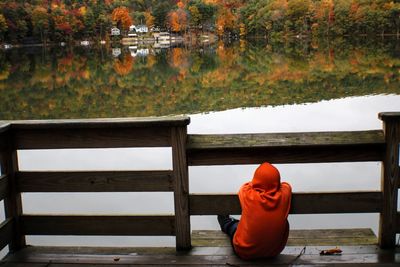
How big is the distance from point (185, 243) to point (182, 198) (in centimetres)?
37

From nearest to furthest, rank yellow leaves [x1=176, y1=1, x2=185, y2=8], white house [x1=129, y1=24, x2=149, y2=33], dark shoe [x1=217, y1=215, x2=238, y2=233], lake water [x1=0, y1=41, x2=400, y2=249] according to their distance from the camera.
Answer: dark shoe [x1=217, y1=215, x2=238, y2=233], lake water [x1=0, y1=41, x2=400, y2=249], yellow leaves [x1=176, y1=1, x2=185, y2=8], white house [x1=129, y1=24, x2=149, y2=33]

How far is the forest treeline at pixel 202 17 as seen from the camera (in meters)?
107

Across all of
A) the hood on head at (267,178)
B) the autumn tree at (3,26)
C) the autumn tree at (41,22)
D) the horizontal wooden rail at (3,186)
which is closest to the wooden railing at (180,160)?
the horizontal wooden rail at (3,186)

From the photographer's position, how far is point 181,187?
3.68 meters

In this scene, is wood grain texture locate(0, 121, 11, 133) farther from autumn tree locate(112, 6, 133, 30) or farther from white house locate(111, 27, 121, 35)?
autumn tree locate(112, 6, 133, 30)

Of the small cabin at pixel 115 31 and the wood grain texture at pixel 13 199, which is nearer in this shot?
the wood grain texture at pixel 13 199

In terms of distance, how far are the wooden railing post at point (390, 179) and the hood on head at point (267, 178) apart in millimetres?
864

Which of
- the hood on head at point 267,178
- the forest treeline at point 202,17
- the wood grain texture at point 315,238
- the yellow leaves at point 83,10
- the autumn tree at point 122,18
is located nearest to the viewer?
the hood on head at point 267,178

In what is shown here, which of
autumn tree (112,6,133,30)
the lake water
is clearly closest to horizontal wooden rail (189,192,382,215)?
the lake water

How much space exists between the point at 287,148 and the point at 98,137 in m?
1.41

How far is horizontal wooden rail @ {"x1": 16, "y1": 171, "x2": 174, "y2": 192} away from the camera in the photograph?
3.69 m

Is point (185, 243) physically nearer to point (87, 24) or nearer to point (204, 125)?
point (204, 125)

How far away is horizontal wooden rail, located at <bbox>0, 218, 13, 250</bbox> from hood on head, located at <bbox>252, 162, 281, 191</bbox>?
1.92 meters

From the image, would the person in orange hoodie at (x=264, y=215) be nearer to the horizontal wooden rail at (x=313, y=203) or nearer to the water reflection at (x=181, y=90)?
the horizontal wooden rail at (x=313, y=203)
